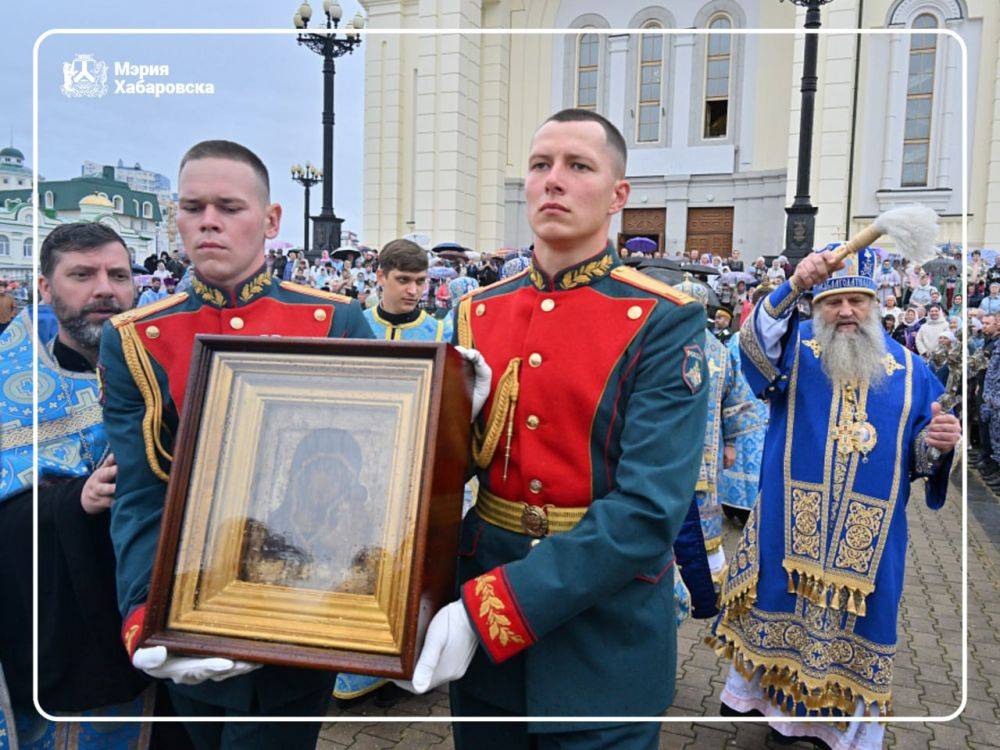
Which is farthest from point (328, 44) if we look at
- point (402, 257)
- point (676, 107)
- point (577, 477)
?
point (402, 257)

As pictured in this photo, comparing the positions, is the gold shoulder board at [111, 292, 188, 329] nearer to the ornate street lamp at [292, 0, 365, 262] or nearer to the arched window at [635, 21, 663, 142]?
the ornate street lamp at [292, 0, 365, 262]

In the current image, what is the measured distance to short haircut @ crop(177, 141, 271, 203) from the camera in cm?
180

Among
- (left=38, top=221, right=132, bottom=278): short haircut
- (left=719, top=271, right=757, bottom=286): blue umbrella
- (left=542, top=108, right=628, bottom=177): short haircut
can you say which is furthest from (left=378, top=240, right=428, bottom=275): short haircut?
(left=719, top=271, right=757, bottom=286): blue umbrella

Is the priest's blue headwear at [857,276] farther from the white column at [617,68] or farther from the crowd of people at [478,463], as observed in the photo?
the white column at [617,68]

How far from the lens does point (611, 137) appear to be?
5.54 feet

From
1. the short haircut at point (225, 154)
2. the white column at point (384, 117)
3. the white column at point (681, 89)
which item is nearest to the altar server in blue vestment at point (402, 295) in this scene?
the white column at point (384, 117)

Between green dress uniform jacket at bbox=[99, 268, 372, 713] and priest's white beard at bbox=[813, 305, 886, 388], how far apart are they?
2236mm

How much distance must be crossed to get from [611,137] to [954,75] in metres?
3.41

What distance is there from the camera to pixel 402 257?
4301 millimetres

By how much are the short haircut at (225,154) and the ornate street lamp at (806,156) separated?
1896 millimetres

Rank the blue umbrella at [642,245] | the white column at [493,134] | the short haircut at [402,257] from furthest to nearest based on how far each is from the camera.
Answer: the blue umbrella at [642,245] < the short haircut at [402,257] < the white column at [493,134]

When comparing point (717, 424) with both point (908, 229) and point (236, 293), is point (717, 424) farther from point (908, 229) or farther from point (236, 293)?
point (236, 293)

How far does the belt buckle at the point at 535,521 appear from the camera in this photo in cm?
170

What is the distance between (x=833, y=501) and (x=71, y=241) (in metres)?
3.02
